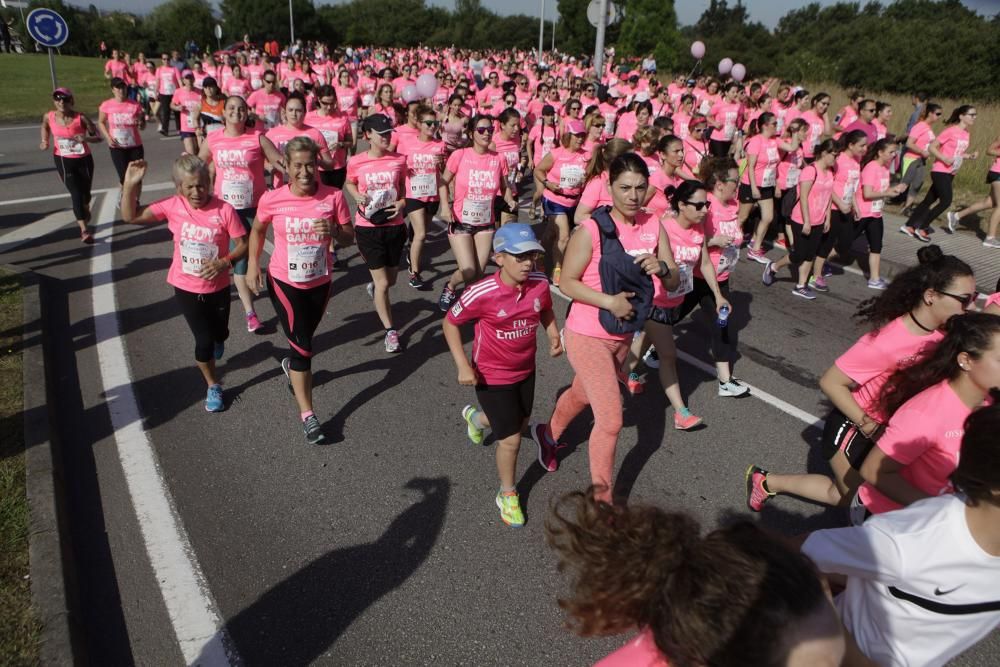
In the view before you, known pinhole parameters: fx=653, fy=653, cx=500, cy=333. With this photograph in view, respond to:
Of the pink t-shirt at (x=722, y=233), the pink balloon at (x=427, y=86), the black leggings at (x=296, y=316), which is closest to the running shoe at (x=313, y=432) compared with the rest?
the black leggings at (x=296, y=316)

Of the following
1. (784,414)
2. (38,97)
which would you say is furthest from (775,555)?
(38,97)

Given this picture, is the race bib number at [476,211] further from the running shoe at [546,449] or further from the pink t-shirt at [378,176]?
the running shoe at [546,449]

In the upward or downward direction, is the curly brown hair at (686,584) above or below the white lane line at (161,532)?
above

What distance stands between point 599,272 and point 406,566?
1.94 meters

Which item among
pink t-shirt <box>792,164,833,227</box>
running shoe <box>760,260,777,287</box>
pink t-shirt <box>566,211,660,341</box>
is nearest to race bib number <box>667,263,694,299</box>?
pink t-shirt <box>566,211,660,341</box>

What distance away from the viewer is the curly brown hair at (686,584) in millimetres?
1248

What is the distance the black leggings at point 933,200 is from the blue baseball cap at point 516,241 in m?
9.53

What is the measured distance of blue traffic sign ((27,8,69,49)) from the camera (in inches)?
409

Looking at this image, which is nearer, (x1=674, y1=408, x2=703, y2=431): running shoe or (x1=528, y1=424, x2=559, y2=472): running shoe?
(x1=528, y1=424, x2=559, y2=472): running shoe

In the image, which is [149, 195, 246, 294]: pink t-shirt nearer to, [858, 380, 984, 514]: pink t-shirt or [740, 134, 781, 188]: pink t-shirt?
[858, 380, 984, 514]: pink t-shirt

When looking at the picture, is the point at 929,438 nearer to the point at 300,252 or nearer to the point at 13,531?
the point at 300,252

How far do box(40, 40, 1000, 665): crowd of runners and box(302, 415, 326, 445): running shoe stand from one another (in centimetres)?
2

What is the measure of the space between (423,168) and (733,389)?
4104 mm

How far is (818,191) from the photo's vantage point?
25.1ft
